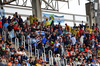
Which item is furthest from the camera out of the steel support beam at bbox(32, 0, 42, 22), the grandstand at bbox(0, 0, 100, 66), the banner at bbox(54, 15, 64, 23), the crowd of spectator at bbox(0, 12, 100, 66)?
the banner at bbox(54, 15, 64, 23)

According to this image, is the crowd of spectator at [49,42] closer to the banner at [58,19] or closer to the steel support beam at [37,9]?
the steel support beam at [37,9]

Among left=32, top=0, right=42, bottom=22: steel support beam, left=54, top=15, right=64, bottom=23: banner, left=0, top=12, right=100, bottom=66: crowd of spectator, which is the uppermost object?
left=32, top=0, right=42, bottom=22: steel support beam

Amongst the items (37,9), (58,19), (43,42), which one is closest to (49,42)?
(43,42)

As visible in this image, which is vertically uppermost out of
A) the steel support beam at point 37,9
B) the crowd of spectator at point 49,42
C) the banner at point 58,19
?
the steel support beam at point 37,9

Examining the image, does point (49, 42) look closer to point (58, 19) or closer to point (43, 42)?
point (43, 42)

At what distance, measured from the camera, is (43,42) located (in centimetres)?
1883

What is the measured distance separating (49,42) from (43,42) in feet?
2.07

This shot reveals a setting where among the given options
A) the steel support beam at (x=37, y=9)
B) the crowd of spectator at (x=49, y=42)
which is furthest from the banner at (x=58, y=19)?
the steel support beam at (x=37, y=9)

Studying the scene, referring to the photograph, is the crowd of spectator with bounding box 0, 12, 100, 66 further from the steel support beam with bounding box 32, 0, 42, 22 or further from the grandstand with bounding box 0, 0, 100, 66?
the steel support beam with bounding box 32, 0, 42, 22

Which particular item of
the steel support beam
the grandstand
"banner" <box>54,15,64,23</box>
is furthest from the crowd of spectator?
"banner" <box>54,15,64,23</box>

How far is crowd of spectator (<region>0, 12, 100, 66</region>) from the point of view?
16.4m

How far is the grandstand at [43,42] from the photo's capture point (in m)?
16.6

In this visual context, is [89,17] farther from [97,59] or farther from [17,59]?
[17,59]

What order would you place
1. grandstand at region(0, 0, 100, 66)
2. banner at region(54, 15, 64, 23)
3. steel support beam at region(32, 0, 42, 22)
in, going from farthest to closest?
banner at region(54, 15, 64, 23) → steel support beam at region(32, 0, 42, 22) → grandstand at region(0, 0, 100, 66)
